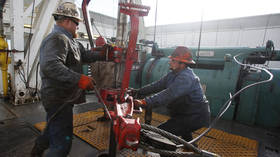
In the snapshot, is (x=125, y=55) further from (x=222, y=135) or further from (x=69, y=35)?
(x=222, y=135)

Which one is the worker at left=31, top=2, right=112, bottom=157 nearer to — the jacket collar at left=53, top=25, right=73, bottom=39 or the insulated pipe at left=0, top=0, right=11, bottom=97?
the jacket collar at left=53, top=25, right=73, bottom=39

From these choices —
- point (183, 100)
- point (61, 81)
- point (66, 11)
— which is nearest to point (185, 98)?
point (183, 100)

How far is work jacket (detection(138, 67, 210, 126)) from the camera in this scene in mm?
1863

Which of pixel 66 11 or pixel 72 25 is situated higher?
pixel 66 11

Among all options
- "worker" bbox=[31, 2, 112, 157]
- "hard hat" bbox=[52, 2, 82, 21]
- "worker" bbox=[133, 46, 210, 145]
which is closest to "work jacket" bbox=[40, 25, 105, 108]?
"worker" bbox=[31, 2, 112, 157]

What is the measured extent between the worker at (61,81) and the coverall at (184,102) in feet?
2.73

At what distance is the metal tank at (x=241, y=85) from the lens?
3207mm

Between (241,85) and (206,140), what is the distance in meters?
1.53

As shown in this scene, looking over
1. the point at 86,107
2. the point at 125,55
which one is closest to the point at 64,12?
the point at 125,55

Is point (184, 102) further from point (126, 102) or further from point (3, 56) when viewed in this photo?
point (3, 56)

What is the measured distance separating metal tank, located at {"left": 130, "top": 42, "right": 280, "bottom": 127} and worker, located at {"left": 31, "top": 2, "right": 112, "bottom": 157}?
7.06 ft

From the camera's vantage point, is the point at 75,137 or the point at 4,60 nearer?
the point at 75,137

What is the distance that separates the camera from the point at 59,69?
4.70 feet

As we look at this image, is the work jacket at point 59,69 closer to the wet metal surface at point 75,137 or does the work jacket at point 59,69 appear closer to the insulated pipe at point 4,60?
the wet metal surface at point 75,137
